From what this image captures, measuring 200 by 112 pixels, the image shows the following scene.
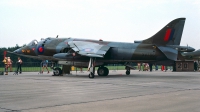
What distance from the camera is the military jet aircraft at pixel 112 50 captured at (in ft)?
66.6

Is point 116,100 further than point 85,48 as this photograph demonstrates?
No

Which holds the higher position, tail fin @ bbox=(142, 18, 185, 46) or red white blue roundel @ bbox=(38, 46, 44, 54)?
tail fin @ bbox=(142, 18, 185, 46)

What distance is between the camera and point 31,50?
A: 2472cm

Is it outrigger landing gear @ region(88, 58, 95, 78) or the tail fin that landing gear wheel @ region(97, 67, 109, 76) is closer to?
outrigger landing gear @ region(88, 58, 95, 78)

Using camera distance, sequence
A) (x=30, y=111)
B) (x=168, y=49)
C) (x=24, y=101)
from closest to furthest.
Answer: (x=30, y=111)
(x=24, y=101)
(x=168, y=49)

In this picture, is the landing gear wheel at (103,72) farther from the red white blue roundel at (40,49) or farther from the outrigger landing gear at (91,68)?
the red white blue roundel at (40,49)

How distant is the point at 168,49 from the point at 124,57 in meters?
3.52

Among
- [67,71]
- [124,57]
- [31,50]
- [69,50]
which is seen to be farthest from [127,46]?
[31,50]

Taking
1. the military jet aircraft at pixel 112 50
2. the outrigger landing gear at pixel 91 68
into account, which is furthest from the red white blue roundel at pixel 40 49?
the outrigger landing gear at pixel 91 68

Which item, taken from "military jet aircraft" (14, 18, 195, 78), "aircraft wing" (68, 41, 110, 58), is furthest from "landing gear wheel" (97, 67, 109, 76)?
"aircraft wing" (68, 41, 110, 58)

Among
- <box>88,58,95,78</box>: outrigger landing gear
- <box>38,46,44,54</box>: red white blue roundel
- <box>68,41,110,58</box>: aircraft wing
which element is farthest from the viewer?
<box>38,46,44,54</box>: red white blue roundel

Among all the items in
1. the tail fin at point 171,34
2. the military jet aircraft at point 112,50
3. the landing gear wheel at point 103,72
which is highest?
the tail fin at point 171,34

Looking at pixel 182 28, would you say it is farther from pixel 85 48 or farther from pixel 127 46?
pixel 85 48

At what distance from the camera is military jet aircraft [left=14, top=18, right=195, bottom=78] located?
20297 millimetres
